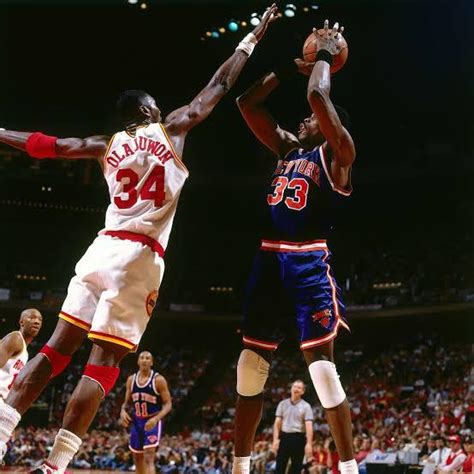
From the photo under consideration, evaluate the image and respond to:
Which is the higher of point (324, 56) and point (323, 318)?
point (324, 56)

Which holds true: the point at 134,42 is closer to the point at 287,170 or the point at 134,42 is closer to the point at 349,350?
the point at 349,350

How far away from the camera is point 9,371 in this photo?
702 centimetres

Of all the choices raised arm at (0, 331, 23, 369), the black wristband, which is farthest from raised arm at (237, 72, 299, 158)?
raised arm at (0, 331, 23, 369)

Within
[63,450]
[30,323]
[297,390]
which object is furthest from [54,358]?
[297,390]

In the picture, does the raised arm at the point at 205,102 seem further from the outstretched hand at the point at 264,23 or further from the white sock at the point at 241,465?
the white sock at the point at 241,465

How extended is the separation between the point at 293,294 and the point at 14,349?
3.49 meters

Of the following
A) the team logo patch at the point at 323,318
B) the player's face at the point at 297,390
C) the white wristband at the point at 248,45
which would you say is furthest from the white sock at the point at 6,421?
the player's face at the point at 297,390

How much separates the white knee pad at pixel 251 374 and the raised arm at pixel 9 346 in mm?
3056

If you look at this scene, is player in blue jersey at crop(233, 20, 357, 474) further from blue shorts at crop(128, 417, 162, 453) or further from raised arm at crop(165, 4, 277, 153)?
blue shorts at crop(128, 417, 162, 453)

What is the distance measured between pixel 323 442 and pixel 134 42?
41.9ft

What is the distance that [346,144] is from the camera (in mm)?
4480

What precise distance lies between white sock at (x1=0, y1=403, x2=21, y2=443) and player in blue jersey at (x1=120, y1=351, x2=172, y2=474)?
5385mm

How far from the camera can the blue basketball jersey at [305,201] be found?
4.69 m

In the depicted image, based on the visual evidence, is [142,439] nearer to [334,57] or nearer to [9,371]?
[9,371]
